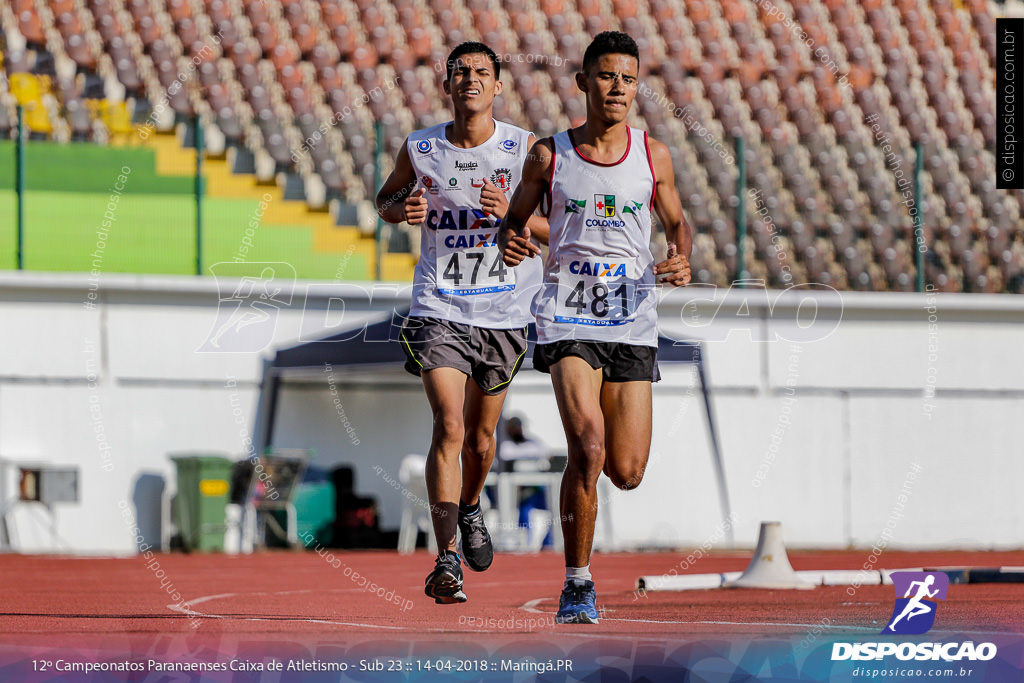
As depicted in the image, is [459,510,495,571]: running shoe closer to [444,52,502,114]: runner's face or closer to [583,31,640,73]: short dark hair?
[444,52,502,114]: runner's face

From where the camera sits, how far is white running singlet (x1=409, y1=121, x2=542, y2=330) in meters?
6.50

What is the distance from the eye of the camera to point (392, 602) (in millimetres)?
8125

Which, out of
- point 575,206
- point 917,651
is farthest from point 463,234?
point 917,651

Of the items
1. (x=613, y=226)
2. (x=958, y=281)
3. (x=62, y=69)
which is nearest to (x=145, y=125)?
(x=62, y=69)

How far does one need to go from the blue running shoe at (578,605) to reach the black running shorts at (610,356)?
2.80 ft

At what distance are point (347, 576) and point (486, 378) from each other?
15.6ft

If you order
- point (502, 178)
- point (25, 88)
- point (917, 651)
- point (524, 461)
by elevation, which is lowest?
point (524, 461)

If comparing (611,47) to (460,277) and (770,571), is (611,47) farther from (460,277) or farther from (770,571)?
(770,571)

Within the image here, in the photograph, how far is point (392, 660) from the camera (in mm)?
4844

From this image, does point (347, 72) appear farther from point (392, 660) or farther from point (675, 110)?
point (392, 660)

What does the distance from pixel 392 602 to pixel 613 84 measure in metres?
3.48

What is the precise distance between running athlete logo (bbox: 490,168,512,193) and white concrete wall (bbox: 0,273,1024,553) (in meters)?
8.34

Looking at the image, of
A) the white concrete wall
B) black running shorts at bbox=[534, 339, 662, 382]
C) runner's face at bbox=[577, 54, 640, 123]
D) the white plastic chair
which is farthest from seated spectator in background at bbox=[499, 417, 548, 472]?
runner's face at bbox=[577, 54, 640, 123]

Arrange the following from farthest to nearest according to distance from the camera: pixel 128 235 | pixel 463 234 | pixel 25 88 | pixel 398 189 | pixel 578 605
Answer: pixel 25 88 < pixel 128 235 < pixel 398 189 < pixel 463 234 < pixel 578 605
